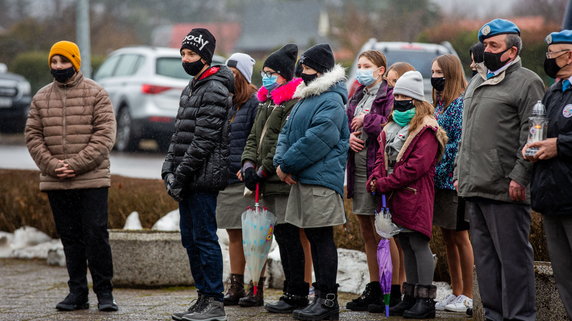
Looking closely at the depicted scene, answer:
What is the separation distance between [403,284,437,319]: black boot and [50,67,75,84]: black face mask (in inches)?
117

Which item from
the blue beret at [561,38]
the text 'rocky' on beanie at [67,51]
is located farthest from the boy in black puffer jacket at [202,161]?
the blue beret at [561,38]

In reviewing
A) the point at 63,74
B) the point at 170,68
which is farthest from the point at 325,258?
the point at 170,68

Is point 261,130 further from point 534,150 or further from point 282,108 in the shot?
point 534,150

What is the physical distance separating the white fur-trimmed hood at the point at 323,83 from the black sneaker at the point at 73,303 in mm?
2232

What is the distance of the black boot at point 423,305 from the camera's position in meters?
6.70

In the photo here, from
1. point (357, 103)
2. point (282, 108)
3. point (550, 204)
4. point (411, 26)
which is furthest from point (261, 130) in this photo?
point (411, 26)

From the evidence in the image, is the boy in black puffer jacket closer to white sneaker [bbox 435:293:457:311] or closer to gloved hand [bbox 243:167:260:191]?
gloved hand [bbox 243:167:260:191]

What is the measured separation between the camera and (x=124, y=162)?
1705 centimetres

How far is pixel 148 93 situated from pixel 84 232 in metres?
10.0

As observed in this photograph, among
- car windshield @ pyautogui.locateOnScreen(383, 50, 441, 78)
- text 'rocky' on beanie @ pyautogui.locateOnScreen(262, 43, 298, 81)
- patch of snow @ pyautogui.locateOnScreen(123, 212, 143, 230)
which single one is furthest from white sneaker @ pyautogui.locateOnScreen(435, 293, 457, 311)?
car windshield @ pyautogui.locateOnScreen(383, 50, 441, 78)

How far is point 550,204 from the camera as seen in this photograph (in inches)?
214

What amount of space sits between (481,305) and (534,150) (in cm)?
142

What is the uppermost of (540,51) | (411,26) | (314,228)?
(411,26)

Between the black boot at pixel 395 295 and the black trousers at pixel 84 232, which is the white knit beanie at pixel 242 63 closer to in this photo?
the black trousers at pixel 84 232
